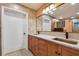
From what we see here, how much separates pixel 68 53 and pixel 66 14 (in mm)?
721

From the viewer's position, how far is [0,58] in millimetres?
1547

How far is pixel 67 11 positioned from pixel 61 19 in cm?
19

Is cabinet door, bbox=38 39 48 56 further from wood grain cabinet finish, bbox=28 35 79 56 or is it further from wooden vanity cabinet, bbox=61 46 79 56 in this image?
wooden vanity cabinet, bbox=61 46 79 56

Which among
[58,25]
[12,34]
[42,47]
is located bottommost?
[42,47]

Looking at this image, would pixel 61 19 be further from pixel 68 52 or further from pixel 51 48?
pixel 68 52

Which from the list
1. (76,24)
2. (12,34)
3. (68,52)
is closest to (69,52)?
(68,52)

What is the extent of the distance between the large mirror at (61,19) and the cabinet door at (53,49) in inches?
16.3

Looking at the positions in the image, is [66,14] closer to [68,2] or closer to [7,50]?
[68,2]

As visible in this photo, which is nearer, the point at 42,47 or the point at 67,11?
the point at 67,11

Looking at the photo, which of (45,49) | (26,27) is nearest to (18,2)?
(26,27)

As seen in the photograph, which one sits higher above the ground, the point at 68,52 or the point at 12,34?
the point at 12,34

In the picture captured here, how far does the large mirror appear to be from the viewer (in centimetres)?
155

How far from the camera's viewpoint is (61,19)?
1728 mm

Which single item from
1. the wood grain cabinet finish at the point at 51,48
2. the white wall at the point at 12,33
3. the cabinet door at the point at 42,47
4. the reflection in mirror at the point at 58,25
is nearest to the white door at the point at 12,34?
the white wall at the point at 12,33
